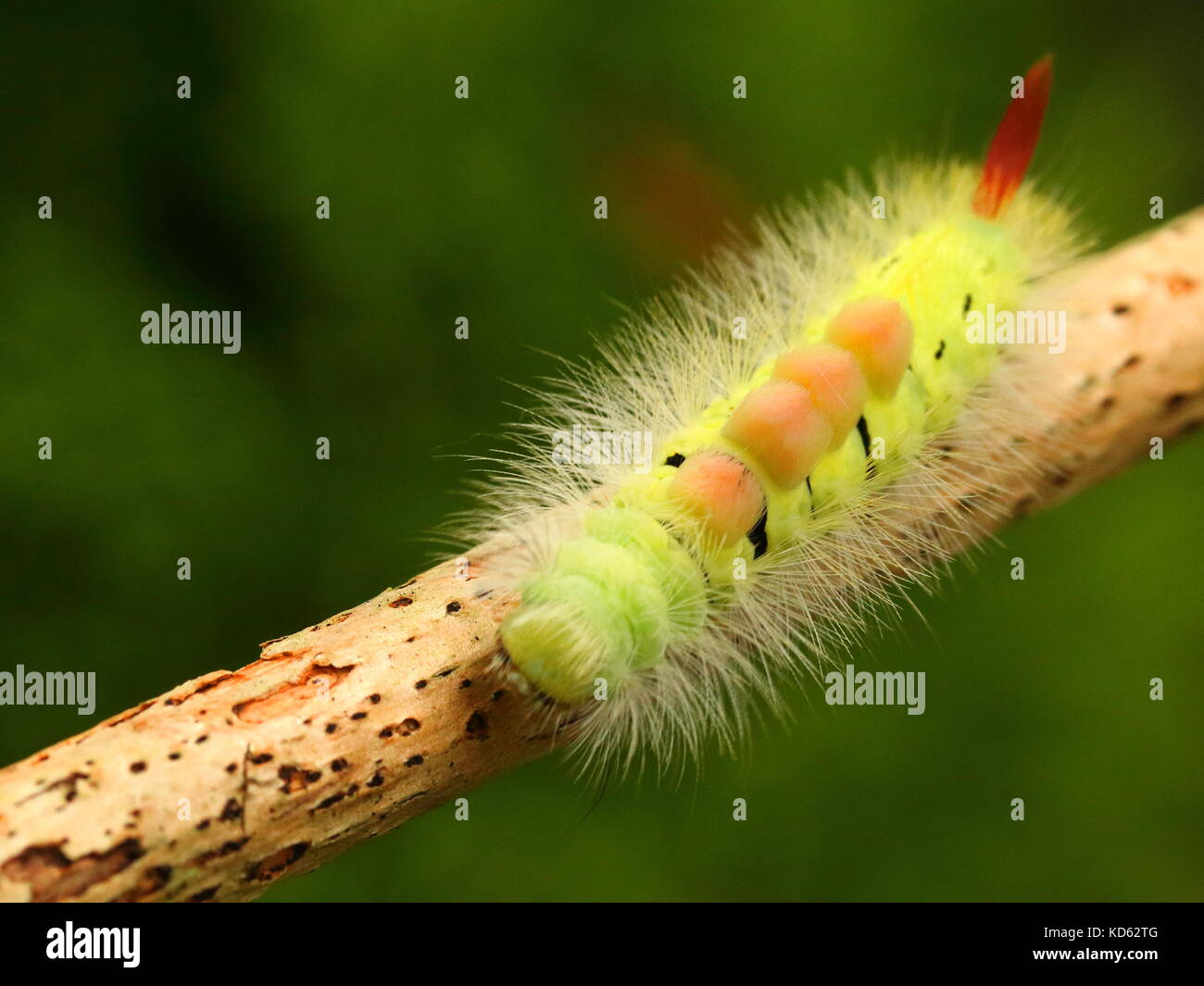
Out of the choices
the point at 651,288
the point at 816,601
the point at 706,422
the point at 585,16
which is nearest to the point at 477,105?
the point at 585,16

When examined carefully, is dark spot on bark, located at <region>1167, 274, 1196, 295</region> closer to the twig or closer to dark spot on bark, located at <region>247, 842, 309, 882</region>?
the twig

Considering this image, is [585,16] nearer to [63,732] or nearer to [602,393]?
[602,393]

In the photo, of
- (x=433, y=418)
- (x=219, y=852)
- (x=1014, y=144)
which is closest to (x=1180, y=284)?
(x=1014, y=144)

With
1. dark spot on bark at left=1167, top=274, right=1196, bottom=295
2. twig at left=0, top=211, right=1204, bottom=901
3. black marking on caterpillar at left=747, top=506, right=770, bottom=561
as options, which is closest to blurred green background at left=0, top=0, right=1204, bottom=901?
dark spot on bark at left=1167, top=274, right=1196, bottom=295

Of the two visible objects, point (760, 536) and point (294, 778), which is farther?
point (760, 536)

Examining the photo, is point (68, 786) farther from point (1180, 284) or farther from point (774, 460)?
point (1180, 284)

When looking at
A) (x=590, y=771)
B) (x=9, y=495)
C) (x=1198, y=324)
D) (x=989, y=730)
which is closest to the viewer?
(x=590, y=771)

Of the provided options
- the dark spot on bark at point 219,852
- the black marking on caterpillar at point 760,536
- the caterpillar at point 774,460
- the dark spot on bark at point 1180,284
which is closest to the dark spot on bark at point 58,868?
the dark spot on bark at point 219,852
